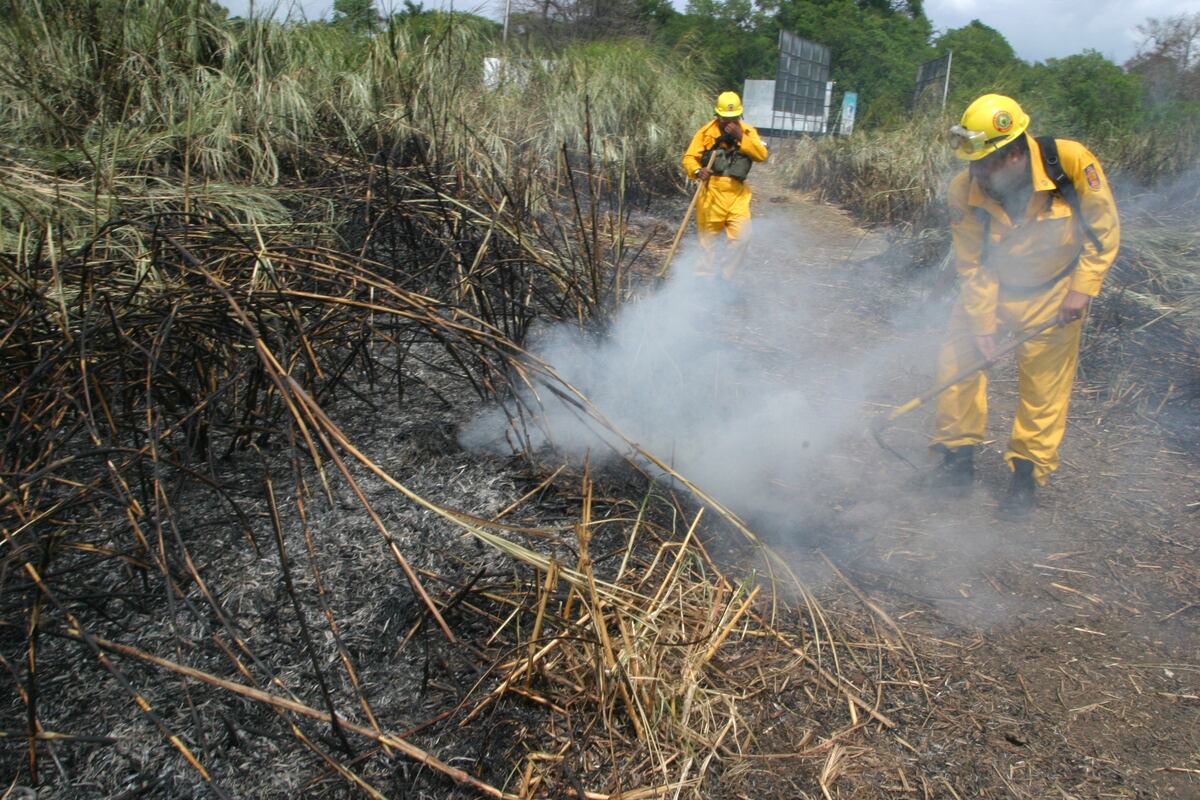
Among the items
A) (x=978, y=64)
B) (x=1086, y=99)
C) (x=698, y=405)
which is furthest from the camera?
(x=978, y=64)

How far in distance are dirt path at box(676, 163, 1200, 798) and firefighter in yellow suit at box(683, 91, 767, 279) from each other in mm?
1115

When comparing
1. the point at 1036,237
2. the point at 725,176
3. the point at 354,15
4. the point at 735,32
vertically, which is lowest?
the point at 1036,237

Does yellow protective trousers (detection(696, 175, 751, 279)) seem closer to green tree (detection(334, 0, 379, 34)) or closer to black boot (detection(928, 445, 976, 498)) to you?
black boot (detection(928, 445, 976, 498))

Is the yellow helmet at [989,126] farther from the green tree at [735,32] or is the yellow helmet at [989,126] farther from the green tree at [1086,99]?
the green tree at [735,32]

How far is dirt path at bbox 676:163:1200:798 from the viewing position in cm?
225

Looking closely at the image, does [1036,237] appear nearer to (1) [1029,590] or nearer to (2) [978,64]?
(1) [1029,590]

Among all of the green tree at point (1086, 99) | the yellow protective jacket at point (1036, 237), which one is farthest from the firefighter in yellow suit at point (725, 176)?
the green tree at point (1086, 99)

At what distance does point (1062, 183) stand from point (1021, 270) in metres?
0.39

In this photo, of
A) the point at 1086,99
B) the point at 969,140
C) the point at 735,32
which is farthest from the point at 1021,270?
the point at 735,32

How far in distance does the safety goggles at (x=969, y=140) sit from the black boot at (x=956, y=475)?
1.34 metres

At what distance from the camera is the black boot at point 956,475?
3748 mm

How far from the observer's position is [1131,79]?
11.3 m

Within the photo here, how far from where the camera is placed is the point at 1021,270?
349cm

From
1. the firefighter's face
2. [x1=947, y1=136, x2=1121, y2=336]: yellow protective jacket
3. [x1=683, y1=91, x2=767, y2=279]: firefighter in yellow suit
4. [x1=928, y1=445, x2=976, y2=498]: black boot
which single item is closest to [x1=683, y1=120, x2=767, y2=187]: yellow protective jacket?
[x1=683, y1=91, x2=767, y2=279]: firefighter in yellow suit
